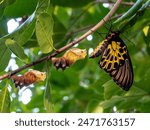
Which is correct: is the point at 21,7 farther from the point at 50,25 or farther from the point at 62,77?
the point at 62,77

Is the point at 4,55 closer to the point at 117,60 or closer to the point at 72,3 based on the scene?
the point at 117,60

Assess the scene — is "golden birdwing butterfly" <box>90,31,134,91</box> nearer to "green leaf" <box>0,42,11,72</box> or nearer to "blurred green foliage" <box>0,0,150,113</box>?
"blurred green foliage" <box>0,0,150,113</box>

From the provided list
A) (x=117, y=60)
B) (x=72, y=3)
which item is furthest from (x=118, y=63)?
(x=72, y=3)

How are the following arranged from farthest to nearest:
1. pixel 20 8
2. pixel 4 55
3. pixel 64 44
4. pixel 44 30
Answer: pixel 64 44, pixel 20 8, pixel 4 55, pixel 44 30

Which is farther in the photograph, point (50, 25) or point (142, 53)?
point (142, 53)

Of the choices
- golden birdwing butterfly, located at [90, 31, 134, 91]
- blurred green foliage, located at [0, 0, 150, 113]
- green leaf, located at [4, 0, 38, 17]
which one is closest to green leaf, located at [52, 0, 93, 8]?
blurred green foliage, located at [0, 0, 150, 113]

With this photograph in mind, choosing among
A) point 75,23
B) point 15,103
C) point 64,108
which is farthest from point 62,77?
point 15,103
